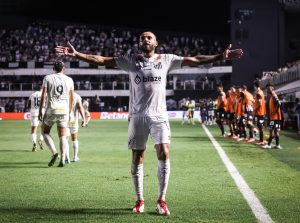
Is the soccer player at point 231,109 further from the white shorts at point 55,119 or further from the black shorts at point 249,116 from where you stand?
the white shorts at point 55,119

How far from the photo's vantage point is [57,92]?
12000 millimetres

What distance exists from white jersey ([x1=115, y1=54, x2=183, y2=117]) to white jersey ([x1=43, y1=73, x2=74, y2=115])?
5.26 m

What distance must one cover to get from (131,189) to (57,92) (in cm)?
404

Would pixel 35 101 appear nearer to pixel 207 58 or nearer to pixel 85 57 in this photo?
pixel 85 57

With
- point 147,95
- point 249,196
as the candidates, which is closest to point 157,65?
point 147,95

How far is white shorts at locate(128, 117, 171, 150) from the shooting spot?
6828 millimetres

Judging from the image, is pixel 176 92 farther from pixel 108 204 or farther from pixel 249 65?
pixel 108 204

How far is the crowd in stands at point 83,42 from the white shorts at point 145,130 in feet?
189

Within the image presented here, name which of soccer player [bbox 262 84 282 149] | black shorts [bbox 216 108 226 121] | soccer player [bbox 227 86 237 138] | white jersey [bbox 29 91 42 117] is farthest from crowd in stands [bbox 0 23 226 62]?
soccer player [bbox 262 84 282 149]

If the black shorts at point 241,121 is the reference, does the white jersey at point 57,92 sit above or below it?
above

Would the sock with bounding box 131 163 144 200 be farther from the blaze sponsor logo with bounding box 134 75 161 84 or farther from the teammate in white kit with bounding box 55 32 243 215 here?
the blaze sponsor logo with bounding box 134 75 161 84

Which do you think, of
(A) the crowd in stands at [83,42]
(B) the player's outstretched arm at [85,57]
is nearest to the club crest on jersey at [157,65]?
(B) the player's outstretched arm at [85,57]

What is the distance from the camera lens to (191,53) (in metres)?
65.8

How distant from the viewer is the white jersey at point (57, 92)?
39.1 ft
